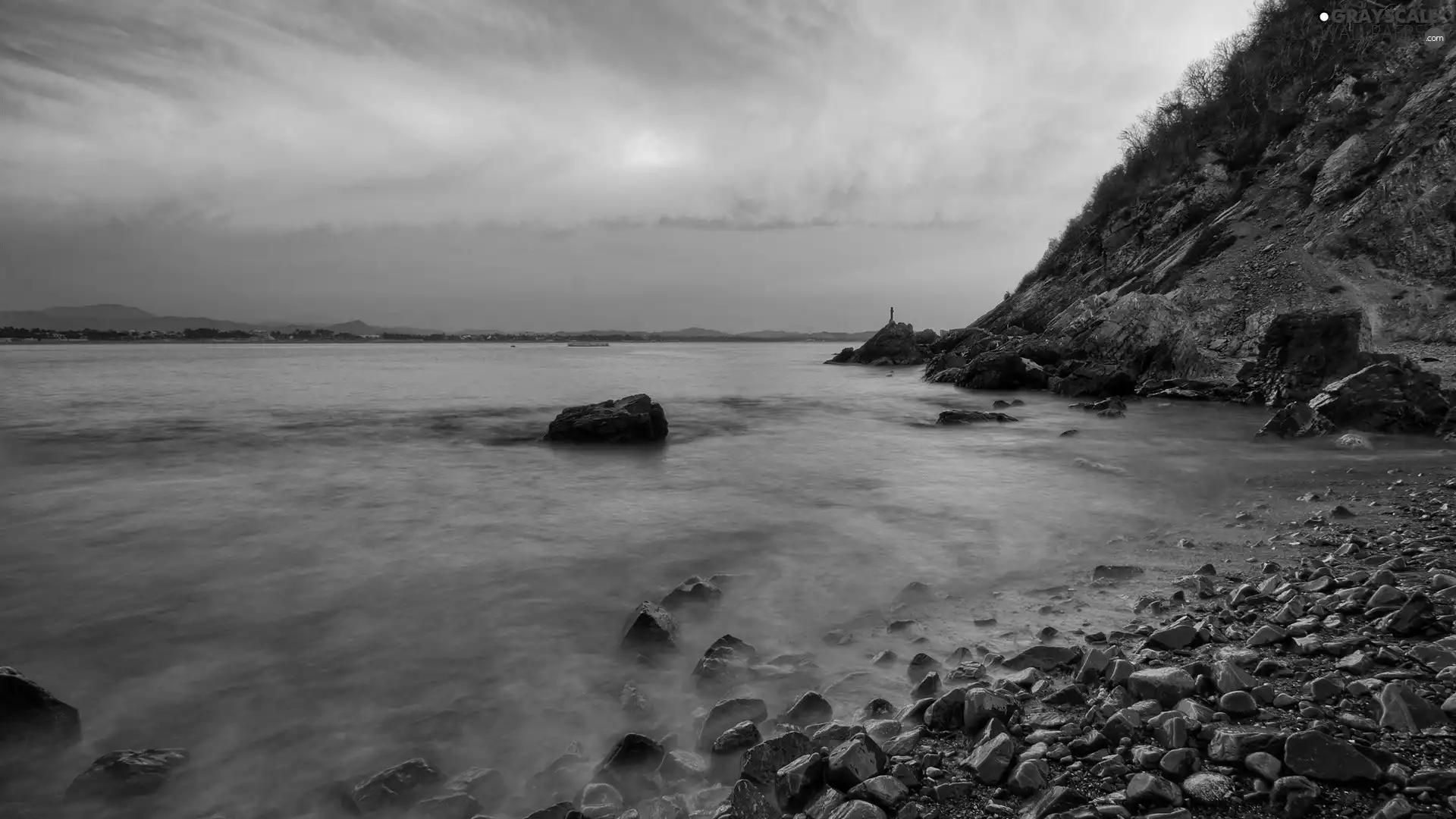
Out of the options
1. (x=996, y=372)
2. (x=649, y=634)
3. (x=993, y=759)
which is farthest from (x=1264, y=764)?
(x=996, y=372)

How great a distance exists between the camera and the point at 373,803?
10.1 feet

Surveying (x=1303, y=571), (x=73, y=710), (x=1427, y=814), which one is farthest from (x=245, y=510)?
(x=1303, y=571)

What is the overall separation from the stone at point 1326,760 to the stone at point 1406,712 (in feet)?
1.28

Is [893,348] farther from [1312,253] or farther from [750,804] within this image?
[750,804]

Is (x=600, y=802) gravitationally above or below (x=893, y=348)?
below

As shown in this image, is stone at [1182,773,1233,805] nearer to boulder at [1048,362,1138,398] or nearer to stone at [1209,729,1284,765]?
stone at [1209,729,1284,765]

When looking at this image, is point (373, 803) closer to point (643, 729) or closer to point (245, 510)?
point (643, 729)

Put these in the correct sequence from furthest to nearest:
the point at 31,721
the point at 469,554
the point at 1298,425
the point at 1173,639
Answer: the point at 1298,425, the point at 469,554, the point at 1173,639, the point at 31,721

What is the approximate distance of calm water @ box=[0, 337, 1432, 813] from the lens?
4.01m

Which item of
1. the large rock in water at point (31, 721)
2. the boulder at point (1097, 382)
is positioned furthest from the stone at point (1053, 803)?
the boulder at point (1097, 382)

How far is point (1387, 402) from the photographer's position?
40.3 ft

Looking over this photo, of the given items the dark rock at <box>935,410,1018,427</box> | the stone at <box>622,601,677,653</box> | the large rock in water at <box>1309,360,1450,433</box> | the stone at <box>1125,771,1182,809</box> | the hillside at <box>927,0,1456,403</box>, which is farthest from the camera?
the hillside at <box>927,0,1456,403</box>

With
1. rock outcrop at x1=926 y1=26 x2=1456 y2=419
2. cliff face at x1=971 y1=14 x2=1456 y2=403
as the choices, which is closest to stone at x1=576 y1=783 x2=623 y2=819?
rock outcrop at x1=926 y1=26 x2=1456 y2=419

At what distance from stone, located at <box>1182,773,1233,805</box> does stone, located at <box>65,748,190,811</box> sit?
3.37 meters
